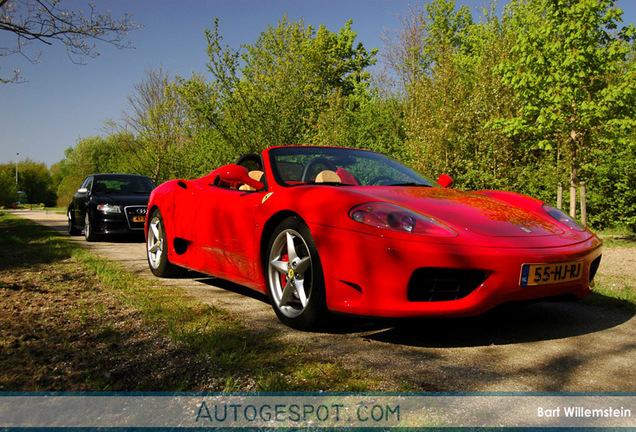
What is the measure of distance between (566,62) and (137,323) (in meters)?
8.16

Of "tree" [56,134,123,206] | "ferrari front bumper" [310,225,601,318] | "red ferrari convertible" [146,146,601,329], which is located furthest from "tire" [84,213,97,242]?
"tree" [56,134,123,206]

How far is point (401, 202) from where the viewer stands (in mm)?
3320

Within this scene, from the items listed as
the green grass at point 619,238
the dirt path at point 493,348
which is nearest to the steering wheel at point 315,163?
the dirt path at point 493,348

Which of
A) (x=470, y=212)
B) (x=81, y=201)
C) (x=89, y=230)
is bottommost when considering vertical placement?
(x=89, y=230)

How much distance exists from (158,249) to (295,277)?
2695 millimetres

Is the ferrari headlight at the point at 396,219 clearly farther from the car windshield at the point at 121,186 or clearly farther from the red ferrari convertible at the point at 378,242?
the car windshield at the point at 121,186

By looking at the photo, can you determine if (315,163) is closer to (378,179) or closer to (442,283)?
(378,179)

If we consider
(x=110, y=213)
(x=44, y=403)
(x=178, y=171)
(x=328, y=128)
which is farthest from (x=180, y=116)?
(x=44, y=403)

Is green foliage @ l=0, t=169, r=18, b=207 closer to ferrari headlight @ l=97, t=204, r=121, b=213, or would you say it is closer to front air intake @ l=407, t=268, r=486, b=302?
ferrari headlight @ l=97, t=204, r=121, b=213

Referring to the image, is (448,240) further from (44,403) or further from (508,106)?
(508,106)

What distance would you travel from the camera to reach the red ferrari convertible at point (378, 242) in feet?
9.43

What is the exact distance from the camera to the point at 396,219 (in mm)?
3008

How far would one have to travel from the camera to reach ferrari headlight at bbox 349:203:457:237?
2.95 m

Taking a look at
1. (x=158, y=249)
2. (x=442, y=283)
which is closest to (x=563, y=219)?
(x=442, y=283)
